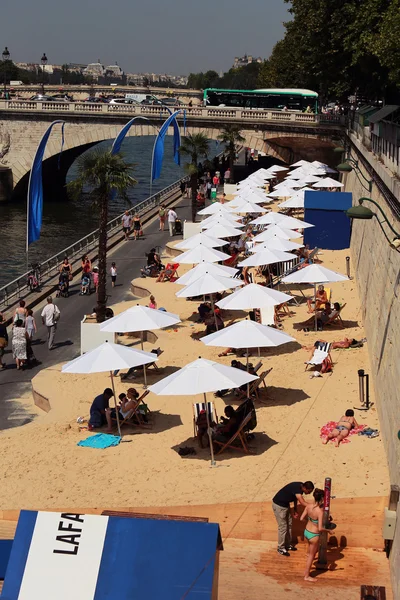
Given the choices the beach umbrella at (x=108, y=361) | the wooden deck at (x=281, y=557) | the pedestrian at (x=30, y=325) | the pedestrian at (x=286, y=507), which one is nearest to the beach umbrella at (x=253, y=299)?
the beach umbrella at (x=108, y=361)

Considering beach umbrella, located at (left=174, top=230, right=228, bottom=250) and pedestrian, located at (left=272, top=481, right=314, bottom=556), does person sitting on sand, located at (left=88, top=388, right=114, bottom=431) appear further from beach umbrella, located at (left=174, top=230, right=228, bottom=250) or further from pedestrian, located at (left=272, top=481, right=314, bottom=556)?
beach umbrella, located at (left=174, top=230, right=228, bottom=250)

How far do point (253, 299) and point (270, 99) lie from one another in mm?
50769

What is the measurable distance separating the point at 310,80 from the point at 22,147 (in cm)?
2072

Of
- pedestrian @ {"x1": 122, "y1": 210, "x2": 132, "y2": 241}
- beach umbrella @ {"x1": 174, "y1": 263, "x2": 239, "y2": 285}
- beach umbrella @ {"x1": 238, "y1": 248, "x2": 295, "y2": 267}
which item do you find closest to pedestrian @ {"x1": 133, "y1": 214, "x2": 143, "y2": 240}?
pedestrian @ {"x1": 122, "y1": 210, "x2": 132, "y2": 241}

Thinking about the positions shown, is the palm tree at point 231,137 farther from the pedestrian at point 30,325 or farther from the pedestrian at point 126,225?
the pedestrian at point 30,325

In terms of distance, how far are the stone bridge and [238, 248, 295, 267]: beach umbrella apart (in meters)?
32.9

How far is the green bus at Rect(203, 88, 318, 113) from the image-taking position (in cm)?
7006

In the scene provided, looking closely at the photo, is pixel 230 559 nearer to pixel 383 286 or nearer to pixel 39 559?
pixel 39 559

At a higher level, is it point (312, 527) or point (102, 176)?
point (102, 176)

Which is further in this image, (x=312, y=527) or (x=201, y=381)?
(x=201, y=381)

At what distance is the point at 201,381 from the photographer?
16594 millimetres

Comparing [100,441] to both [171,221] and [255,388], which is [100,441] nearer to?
[255,388]

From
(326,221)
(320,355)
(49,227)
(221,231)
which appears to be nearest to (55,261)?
(221,231)

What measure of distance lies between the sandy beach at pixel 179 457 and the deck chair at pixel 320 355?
12.9 inches
